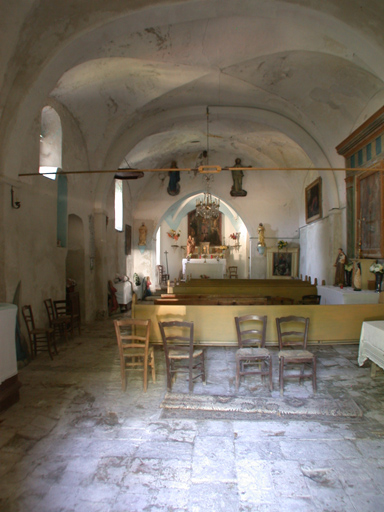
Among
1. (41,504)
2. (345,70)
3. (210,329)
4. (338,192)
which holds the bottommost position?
(41,504)

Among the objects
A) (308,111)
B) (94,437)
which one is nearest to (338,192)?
(308,111)

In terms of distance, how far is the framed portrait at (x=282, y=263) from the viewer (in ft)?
48.7

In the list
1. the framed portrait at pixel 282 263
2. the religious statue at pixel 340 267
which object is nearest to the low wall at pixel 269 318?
the religious statue at pixel 340 267

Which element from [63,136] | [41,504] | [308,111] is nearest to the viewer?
[41,504]

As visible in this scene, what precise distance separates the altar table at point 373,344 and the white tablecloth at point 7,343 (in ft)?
14.8

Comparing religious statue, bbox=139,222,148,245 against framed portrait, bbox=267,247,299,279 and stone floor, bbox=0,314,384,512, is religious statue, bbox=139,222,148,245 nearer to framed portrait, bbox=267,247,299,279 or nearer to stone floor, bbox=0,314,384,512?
framed portrait, bbox=267,247,299,279

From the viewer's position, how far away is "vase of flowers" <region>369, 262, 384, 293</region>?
23.3 feet

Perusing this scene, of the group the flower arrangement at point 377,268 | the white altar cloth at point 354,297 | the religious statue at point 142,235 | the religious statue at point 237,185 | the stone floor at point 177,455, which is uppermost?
the religious statue at point 237,185

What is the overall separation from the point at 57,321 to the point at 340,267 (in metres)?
6.91

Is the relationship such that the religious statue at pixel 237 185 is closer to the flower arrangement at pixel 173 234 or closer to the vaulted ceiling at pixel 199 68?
the vaulted ceiling at pixel 199 68

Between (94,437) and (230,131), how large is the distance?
36.8ft

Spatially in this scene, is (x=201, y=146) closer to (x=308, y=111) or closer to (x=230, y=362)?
(x=308, y=111)

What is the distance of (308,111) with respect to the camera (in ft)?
29.9

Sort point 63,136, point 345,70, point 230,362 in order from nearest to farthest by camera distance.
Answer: point 230,362 → point 345,70 → point 63,136
